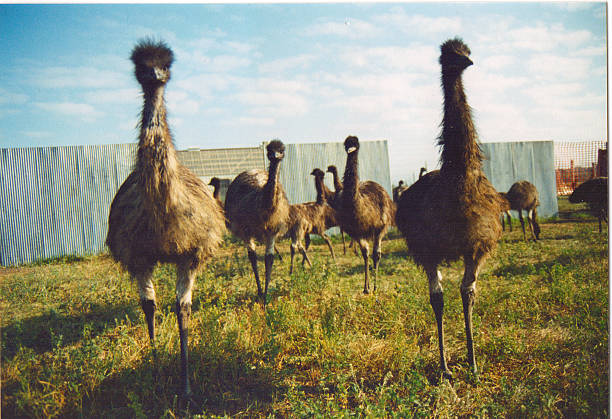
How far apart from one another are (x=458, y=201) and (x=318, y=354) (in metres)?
1.74

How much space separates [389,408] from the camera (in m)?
2.89

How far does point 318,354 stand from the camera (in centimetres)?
350

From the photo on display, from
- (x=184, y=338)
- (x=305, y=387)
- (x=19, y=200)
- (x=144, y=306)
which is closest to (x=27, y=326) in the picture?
(x=144, y=306)

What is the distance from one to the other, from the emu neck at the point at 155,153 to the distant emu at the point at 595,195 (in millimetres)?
4361

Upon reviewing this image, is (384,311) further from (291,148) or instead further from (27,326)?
(291,148)

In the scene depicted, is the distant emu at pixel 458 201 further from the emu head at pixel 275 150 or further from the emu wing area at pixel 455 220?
the emu head at pixel 275 150

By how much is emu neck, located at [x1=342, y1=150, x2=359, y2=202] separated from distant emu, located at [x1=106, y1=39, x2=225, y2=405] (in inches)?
126

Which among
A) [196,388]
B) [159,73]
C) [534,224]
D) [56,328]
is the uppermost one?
[159,73]

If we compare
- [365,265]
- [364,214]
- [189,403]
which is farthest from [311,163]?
[189,403]

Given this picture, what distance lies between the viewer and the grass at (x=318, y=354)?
2.84m

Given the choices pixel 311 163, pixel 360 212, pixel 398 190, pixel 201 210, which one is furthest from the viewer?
pixel 398 190

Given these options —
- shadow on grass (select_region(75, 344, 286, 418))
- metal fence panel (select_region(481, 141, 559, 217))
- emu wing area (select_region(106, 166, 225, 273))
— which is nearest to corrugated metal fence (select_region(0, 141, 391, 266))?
emu wing area (select_region(106, 166, 225, 273))

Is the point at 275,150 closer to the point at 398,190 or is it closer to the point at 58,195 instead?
the point at 58,195

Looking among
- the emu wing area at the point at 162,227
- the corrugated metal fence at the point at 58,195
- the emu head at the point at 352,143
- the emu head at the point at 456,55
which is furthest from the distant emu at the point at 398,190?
the emu wing area at the point at 162,227
